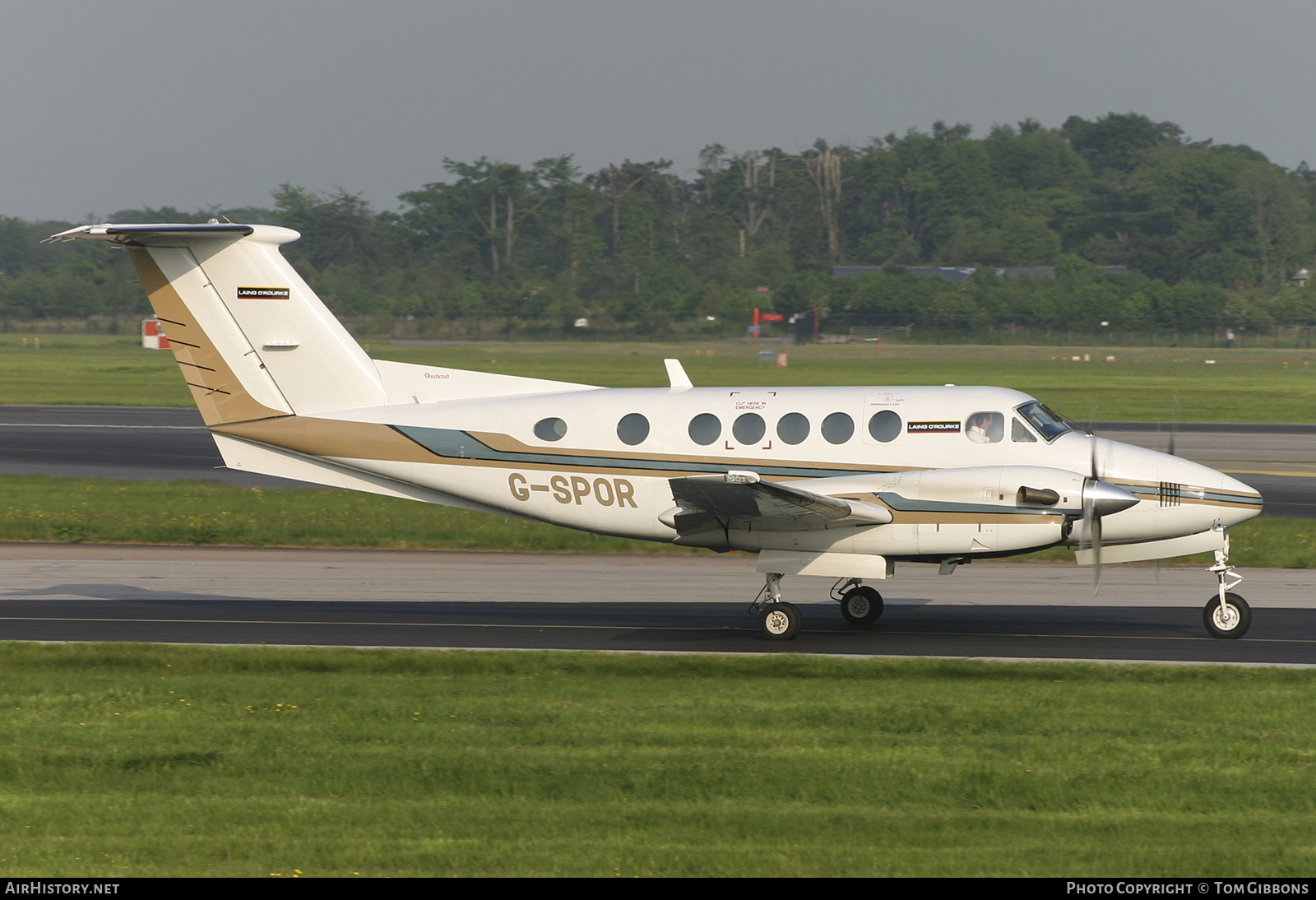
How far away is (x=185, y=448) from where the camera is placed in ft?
122

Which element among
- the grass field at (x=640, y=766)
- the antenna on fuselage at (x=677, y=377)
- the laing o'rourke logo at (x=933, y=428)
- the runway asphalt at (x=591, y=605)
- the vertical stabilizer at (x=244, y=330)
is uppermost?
the vertical stabilizer at (x=244, y=330)

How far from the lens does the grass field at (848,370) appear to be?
54844mm

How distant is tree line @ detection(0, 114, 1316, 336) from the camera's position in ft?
326

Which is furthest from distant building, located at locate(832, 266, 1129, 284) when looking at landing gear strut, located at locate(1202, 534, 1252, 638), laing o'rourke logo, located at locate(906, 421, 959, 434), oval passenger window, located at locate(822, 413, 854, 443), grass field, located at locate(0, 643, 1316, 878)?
grass field, located at locate(0, 643, 1316, 878)

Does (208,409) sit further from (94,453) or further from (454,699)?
(94,453)

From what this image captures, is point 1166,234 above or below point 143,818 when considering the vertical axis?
above

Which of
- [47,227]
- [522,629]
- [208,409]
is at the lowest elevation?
[522,629]

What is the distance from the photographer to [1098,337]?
95.8 m

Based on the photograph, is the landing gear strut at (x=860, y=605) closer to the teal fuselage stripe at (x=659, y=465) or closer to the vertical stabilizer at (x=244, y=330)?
the teal fuselage stripe at (x=659, y=465)

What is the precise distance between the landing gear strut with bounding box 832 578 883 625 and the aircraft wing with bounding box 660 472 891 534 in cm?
170

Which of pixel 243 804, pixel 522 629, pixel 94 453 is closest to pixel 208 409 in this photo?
pixel 522 629

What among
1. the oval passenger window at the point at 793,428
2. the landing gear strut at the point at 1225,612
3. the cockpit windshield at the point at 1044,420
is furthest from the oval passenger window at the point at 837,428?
the landing gear strut at the point at 1225,612

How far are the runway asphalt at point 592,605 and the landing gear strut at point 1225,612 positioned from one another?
0.18m

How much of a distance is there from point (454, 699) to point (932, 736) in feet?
14.6
